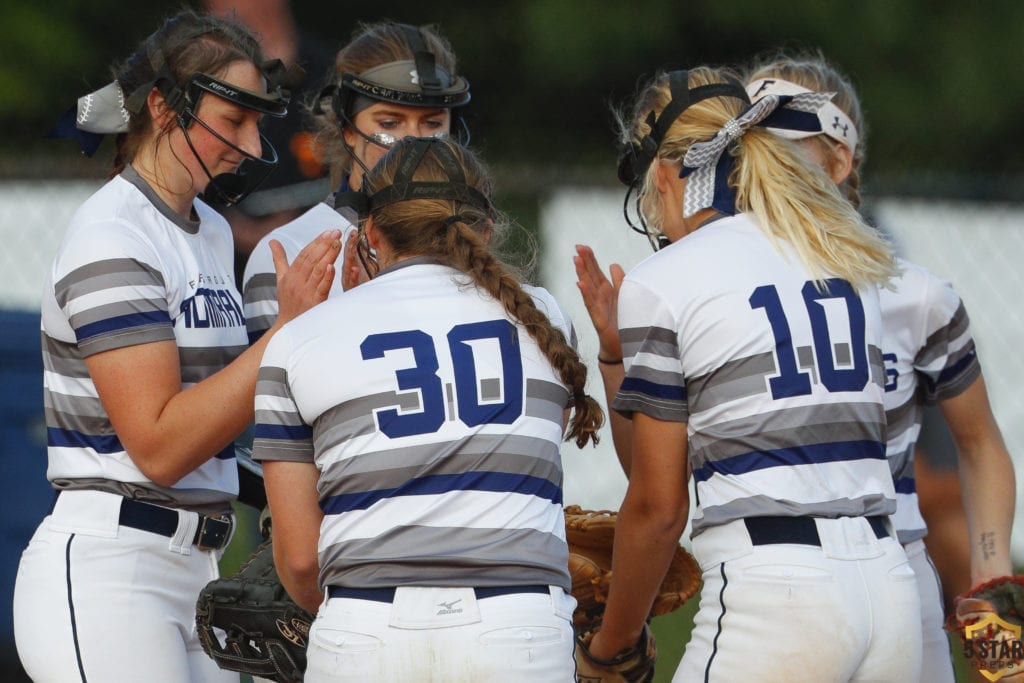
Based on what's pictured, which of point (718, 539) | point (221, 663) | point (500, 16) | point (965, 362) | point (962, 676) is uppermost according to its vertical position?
point (500, 16)

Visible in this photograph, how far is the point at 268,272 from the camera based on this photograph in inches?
153

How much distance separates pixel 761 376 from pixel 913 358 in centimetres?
81

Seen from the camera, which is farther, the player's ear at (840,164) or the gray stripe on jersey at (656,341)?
the player's ear at (840,164)

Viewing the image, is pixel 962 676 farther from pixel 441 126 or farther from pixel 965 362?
pixel 441 126

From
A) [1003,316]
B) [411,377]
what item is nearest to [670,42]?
[1003,316]

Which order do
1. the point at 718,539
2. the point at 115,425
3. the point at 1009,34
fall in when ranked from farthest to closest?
1. the point at 1009,34
2. the point at 115,425
3. the point at 718,539

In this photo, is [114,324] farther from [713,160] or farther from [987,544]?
[987,544]

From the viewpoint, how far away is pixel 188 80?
357 centimetres

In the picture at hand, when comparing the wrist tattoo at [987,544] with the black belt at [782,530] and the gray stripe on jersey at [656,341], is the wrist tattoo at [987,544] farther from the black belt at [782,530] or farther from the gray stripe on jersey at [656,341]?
the gray stripe on jersey at [656,341]

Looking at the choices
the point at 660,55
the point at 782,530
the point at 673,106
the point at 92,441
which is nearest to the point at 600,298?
the point at 673,106

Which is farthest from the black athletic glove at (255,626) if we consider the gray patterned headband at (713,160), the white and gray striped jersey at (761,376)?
the gray patterned headband at (713,160)

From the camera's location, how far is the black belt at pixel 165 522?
337 centimetres

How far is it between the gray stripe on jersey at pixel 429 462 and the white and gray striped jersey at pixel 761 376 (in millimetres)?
393

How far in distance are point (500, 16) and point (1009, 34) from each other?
434 cm
